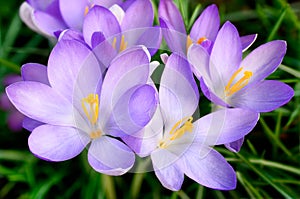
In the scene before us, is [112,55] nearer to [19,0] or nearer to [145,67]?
[145,67]

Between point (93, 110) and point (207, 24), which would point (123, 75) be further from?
point (207, 24)

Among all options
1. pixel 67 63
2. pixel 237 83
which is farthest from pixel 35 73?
pixel 237 83

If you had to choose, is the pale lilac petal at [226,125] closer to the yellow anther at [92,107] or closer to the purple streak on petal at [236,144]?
the purple streak on petal at [236,144]

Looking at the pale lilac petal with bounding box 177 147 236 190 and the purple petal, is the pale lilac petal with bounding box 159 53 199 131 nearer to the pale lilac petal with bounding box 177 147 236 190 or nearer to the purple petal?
the pale lilac petal with bounding box 177 147 236 190

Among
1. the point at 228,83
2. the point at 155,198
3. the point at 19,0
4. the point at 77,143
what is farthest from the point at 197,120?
the point at 19,0

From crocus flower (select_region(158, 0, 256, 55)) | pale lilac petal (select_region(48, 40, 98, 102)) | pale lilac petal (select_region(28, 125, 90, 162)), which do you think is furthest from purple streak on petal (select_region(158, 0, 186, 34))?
pale lilac petal (select_region(28, 125, 90, 162))

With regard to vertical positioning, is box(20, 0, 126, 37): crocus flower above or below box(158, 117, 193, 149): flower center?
above
